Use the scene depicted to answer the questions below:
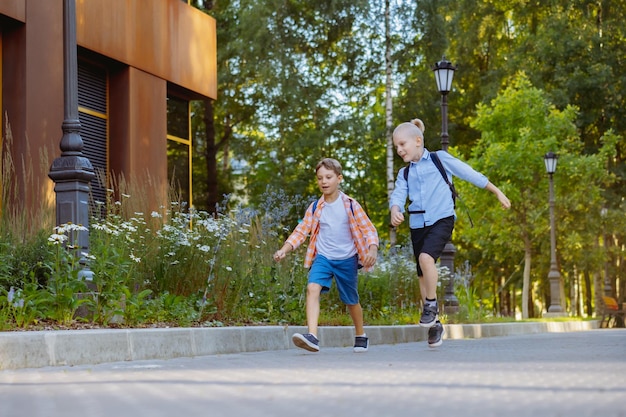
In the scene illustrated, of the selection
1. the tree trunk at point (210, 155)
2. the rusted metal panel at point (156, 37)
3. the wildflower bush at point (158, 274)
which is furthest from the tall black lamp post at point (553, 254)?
the wildflower bush at point (158, 274)

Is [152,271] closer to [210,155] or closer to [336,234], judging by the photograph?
[336,234]

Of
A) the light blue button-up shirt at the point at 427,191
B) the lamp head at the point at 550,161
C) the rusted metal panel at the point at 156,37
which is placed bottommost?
the light blue button-up shirt at the point at 427,191

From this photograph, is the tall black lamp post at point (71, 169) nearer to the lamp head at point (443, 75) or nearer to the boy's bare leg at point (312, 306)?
the boy's bare leg at point (312, 306)

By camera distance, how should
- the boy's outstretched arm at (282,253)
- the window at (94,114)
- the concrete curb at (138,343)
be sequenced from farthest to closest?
the window at (94,114) → the boy's outstretched arm at (282,253) → the concrete curb at (138,343)

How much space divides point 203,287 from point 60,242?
85.2 inches

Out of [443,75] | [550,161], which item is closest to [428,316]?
[443,75]

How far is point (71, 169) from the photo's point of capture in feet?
32.5

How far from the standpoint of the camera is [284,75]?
35.8 meters

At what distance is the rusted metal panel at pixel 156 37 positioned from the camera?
17.3 m

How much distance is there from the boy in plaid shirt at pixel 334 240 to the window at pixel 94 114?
8.55 m

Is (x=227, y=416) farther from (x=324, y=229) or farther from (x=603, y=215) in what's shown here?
(x=603, y=215)

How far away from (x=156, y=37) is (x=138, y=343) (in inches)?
465

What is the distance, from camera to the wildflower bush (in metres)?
8.95

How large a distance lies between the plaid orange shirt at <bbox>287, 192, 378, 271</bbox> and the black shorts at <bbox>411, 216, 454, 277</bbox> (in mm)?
554
